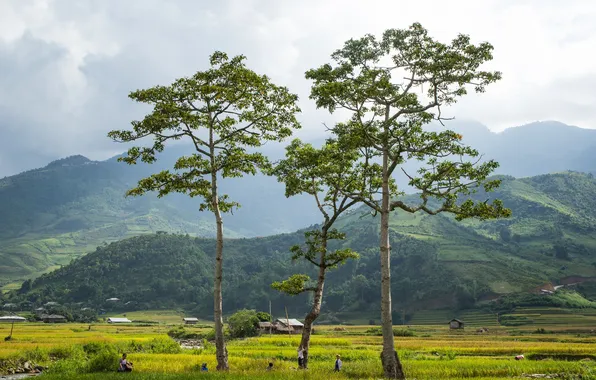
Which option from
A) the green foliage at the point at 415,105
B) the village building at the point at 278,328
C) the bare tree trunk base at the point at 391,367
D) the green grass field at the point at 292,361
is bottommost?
the village building at the point at 278,328

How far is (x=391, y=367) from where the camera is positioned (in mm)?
22141

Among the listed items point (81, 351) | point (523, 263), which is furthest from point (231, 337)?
point (523, 263)

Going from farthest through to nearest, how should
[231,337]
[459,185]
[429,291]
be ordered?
[429,291] < [231,337] < [459,185]

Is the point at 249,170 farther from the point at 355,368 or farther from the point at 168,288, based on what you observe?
the point at 168,288

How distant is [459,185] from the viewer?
2512 centimetres

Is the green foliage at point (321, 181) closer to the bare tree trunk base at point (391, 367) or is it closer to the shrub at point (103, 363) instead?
the bare tree trunk base at point (391, 367)

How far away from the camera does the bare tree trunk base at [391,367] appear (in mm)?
21970

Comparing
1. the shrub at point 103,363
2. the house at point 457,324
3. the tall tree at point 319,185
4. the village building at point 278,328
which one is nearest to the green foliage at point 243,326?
the village building at point 278,328

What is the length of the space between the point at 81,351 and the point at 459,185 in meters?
40.0

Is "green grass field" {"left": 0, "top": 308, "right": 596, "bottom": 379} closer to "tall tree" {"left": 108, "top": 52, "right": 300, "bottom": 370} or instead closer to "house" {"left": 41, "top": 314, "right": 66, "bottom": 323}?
"tall tree" {"left": 108, "top": 52, "right": 300, "bottom": 370}

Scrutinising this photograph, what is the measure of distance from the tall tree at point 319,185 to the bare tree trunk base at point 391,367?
6644 millimetres

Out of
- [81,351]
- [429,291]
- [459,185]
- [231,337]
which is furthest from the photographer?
[429,291]

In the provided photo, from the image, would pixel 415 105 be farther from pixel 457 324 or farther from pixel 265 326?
pixel 457 324

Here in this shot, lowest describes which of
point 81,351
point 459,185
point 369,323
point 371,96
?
point 369,323
